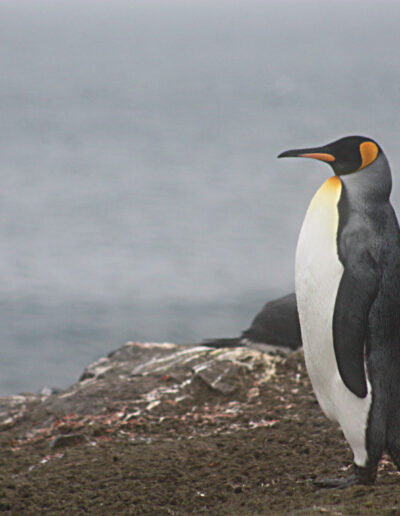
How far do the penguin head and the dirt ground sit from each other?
146 centimetres

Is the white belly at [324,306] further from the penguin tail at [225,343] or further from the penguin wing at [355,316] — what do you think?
the penguin tail at [225,343]

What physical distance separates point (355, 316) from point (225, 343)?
4.37m

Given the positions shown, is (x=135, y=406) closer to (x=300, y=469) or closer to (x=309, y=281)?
(x=300, y=469)

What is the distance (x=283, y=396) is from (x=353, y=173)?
247cm

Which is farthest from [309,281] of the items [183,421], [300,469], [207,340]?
[207,340]

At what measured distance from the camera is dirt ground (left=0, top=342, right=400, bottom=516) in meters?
3.37

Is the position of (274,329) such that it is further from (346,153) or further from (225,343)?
(346,153)

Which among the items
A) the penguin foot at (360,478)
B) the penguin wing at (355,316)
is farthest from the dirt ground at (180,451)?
the penguin wing at (355,316)

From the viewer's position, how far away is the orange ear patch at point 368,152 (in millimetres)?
3186

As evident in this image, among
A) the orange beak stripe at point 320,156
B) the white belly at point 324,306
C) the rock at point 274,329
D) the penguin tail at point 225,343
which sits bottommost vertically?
the penguin tail at point 225,343

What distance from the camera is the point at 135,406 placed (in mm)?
5230

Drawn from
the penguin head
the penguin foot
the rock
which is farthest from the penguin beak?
the rock

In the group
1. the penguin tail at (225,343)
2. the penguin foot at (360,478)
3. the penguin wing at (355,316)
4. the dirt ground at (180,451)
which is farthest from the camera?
the penguin tail at (225,343)

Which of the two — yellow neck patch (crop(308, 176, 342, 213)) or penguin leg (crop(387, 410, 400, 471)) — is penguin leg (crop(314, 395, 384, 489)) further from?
yellow neck patch (crop(308, 176, 342, 213))
